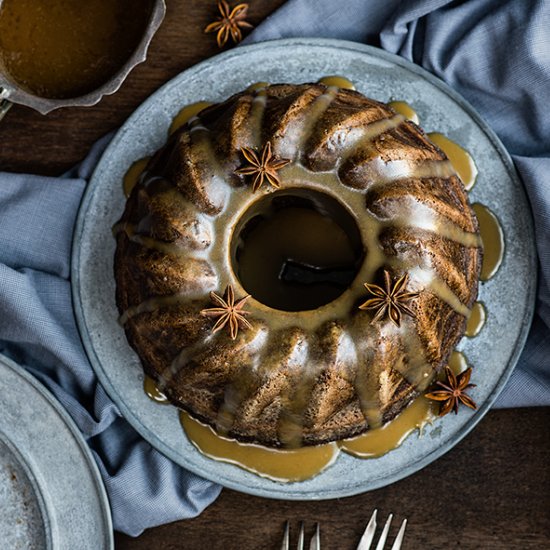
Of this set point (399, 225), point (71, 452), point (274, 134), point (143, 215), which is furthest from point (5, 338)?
point (399, 225)

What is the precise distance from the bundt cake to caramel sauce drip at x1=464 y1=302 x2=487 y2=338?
0.08 metres

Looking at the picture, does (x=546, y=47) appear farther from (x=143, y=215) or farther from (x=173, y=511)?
(x=173, y=511)

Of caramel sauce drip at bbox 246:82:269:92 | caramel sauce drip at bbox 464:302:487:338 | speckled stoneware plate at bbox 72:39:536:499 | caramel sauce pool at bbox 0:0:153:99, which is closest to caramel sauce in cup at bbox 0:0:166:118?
caramel sauce pool at bbox 0:0:153:99

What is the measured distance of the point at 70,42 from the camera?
5.08 feet

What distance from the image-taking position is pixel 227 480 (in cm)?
152

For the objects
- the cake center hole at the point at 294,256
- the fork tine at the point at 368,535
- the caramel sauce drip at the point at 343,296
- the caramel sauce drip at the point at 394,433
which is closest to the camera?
the caramel sauce drip at the point at 343,296

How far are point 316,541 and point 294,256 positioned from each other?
0.56 meters

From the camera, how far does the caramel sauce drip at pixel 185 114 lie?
1564 millimetres

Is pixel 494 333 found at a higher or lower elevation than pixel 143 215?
lower

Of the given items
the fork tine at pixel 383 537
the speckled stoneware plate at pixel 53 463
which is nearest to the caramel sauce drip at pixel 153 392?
the speckled stoneware plate at pixel 53 463

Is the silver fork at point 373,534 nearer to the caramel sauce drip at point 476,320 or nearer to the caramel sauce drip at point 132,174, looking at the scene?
the caramel sauce drip at point 476,320

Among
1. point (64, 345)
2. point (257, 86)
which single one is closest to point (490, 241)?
point (257, 86)

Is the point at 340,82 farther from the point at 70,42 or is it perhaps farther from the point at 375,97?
the point at 70,42

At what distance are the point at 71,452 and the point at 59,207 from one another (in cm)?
44
